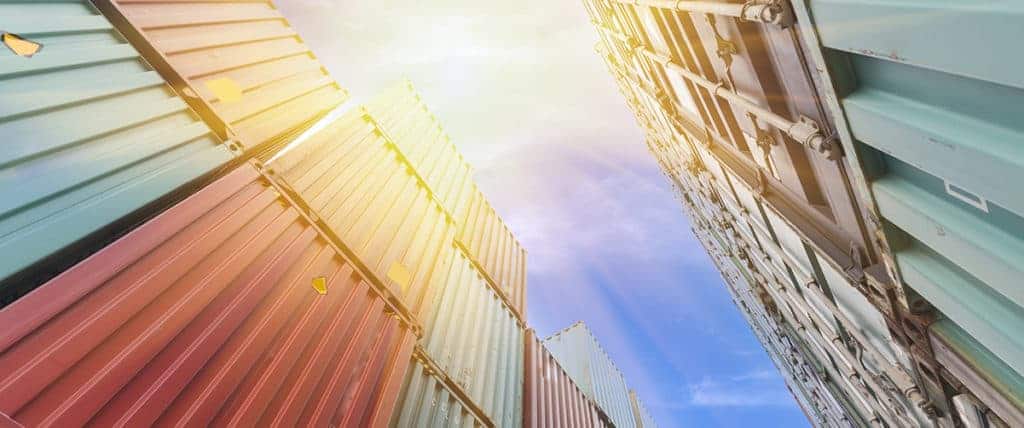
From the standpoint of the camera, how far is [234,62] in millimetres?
6453

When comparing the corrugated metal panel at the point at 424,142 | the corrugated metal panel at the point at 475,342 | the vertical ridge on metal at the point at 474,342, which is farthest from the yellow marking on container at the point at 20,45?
the corrugated metal panel at the point at 424,142

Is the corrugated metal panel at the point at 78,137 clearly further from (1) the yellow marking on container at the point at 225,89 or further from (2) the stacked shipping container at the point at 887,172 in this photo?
(2) the stacked shipping container at the point at 887,172

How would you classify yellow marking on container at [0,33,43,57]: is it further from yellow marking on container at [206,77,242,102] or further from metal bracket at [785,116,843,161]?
metal bracket at [785,116,843,161]

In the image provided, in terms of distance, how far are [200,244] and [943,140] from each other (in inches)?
204

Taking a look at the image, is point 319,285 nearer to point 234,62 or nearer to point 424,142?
point 234,62

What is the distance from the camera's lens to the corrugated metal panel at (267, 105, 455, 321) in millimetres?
6531

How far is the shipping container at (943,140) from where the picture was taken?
6.20ft

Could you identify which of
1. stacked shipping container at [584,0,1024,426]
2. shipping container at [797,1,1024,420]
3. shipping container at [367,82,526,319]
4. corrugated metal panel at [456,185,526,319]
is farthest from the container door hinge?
corrugated metal panel at [456,185,526,319]

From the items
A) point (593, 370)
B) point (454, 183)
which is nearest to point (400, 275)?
point (454, 183)

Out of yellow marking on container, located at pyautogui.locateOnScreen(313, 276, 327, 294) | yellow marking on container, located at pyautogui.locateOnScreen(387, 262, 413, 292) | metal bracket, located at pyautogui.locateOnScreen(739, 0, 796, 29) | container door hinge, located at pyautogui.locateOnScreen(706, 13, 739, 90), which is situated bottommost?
yellow marking on container, located at pyautogui.locateOnScreen(387, 262, 413, 292)

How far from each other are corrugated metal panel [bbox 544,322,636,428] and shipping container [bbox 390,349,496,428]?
33.9ft

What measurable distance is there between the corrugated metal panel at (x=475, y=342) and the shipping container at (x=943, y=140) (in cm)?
649

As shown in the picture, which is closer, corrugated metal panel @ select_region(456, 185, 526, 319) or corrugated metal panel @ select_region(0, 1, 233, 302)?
corrugated metal panel @ select_region(0, 1, 233, 302)

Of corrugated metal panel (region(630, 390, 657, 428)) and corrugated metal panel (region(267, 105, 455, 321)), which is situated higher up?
corrugated metal panel (region(267, 105, 455, 321))
